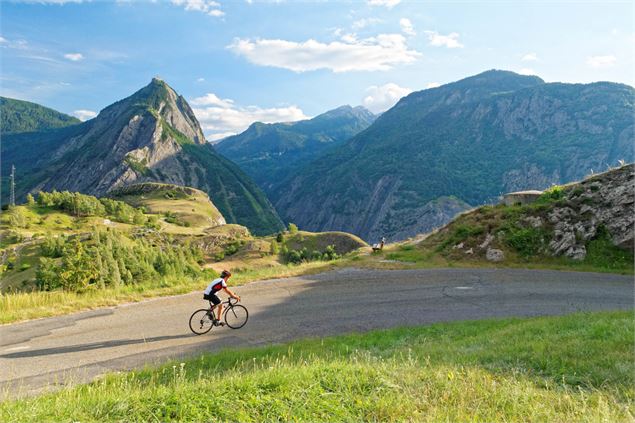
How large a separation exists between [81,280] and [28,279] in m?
73.9

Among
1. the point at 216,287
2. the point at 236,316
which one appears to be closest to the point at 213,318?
the point at 236,316

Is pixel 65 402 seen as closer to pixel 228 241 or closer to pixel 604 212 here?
pixel 604 212

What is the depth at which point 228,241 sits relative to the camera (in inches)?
5576

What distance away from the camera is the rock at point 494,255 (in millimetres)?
22969

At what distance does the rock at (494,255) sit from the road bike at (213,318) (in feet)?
53.3

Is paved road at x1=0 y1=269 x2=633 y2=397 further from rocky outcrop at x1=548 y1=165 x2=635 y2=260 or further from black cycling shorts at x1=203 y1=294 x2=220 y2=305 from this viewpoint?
rocky outcrop at x1=548 y1=165 x2=635 y2=260

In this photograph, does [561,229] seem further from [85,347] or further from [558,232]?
[85,347]

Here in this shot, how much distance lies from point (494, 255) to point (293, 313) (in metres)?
14.8

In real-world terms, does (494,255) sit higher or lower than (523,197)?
lower

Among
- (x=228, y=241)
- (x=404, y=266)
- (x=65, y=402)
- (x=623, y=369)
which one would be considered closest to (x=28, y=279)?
(x=228, y=241)

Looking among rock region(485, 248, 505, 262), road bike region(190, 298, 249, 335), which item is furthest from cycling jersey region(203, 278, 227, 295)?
rock region(485, 248, 505, 262)

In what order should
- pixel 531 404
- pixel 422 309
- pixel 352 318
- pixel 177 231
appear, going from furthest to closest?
1. pixel 177 231
2. pixel 422 309
3. pixel 352 318
4. pixel 531 404

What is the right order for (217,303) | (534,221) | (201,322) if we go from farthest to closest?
1. (534,221)
2. (217,303)
3. (201,322)

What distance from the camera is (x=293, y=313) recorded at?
568 inches
